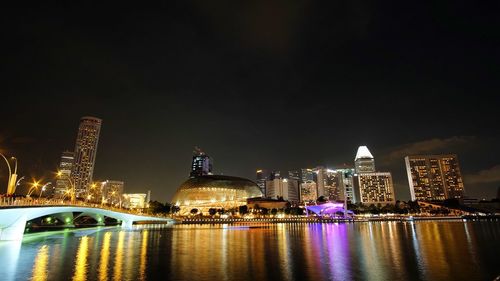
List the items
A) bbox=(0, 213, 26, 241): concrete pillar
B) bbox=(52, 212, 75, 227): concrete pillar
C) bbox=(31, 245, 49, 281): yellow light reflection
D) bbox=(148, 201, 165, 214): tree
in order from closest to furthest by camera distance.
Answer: bbox=(31, 245, 49, 281): yellow light reflection, bbox=(0, 213, 26, 241): concrete pillar, bbox=(52, 212, 75, 227): concrete pillar, bbox=(148, 201, 165, 214): tree

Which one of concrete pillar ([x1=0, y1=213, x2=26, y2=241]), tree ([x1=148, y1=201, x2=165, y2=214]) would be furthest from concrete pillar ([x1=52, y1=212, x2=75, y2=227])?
concrete pillar ([x1=0, y1=213, x2=26, y2=241])

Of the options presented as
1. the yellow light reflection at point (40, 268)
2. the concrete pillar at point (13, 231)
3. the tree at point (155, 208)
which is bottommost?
the yellow light reflection at point (40, 268)

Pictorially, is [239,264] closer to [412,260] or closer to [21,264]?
Answer: [412,260]

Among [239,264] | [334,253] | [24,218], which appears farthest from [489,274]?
[24,218]

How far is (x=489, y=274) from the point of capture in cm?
2159

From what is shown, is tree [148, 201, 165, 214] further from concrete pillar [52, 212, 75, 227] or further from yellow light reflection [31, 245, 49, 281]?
yellow light reflection [31, 245, 49, 281]

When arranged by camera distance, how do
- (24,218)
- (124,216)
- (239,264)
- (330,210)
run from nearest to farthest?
(239,264) → (24,218) → (124,216) → (330,210)

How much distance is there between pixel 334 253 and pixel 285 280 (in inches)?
559

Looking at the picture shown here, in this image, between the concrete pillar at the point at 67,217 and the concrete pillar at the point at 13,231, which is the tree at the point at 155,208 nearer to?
the concrete pillar at the point at 67,217

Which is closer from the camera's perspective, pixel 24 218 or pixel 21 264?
pixel 21 264

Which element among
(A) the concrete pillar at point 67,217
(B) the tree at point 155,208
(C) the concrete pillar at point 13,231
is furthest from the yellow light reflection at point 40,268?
(B) the tree at point 155,208

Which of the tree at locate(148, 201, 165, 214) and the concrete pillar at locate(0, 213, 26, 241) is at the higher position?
the tree at locate(148, 201, 165, 214)

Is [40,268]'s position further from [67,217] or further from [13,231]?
[67,217]

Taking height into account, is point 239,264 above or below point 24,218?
below
